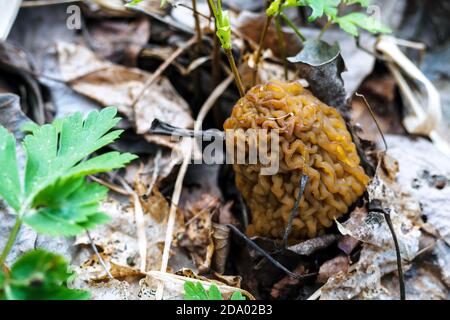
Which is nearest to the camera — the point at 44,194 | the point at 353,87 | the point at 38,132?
the point at 44,194

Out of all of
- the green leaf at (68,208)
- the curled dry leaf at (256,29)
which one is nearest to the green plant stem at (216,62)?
the curled dry leaf at (256,29)

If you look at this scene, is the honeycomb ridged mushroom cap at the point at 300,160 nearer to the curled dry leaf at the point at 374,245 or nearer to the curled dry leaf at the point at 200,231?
the curled dry leaf at the point at 374,245

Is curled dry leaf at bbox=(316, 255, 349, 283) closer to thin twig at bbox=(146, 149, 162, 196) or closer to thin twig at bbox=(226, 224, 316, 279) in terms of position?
thin twig at bbox=(226, 224, 316, 279)

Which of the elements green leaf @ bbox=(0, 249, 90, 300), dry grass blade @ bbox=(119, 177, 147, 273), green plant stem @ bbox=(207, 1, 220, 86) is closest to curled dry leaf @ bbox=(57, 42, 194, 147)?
green plant stem @ bbox=(207, 1, 220, 86)

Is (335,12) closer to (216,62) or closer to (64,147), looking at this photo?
(216,62)
